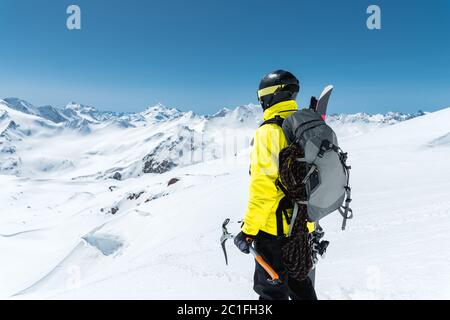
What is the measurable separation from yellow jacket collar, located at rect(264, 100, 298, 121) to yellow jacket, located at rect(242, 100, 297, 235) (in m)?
0.06

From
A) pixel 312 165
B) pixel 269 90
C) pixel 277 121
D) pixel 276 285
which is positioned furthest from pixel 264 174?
pixel 276 285

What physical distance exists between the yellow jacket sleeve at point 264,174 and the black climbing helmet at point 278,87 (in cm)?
50

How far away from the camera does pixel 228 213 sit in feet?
62.1

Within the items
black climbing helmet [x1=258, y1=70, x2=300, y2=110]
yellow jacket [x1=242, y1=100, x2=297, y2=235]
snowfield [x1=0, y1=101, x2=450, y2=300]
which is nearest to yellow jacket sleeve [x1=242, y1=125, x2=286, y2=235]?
yellow jacket [x1=242, y1=100, x2=297, y2=235]

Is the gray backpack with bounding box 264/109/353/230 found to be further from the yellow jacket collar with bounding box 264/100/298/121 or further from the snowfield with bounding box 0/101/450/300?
the snowfield with bounding box 0/101/450/300

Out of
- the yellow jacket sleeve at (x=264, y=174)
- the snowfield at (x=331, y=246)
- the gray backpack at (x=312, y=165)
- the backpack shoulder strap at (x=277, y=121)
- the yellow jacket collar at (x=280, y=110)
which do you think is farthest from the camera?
the snowfield at (x=331, y=246)

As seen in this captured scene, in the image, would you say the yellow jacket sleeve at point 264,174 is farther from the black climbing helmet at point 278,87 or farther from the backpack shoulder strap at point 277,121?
the black climbing helmet at point 278,87

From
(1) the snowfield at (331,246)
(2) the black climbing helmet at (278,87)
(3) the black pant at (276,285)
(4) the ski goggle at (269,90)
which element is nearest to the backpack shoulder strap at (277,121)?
(2) the black climbing helmet at (278,87)

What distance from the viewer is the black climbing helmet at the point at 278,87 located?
4.37m

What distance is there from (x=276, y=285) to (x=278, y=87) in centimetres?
241

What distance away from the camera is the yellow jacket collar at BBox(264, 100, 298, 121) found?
4285 mm

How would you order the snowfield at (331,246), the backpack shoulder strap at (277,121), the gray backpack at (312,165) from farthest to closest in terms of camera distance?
the snowfield at (331,246) < the backpack shoulder strap at (277,121) < the gray backpack at (312,165)
